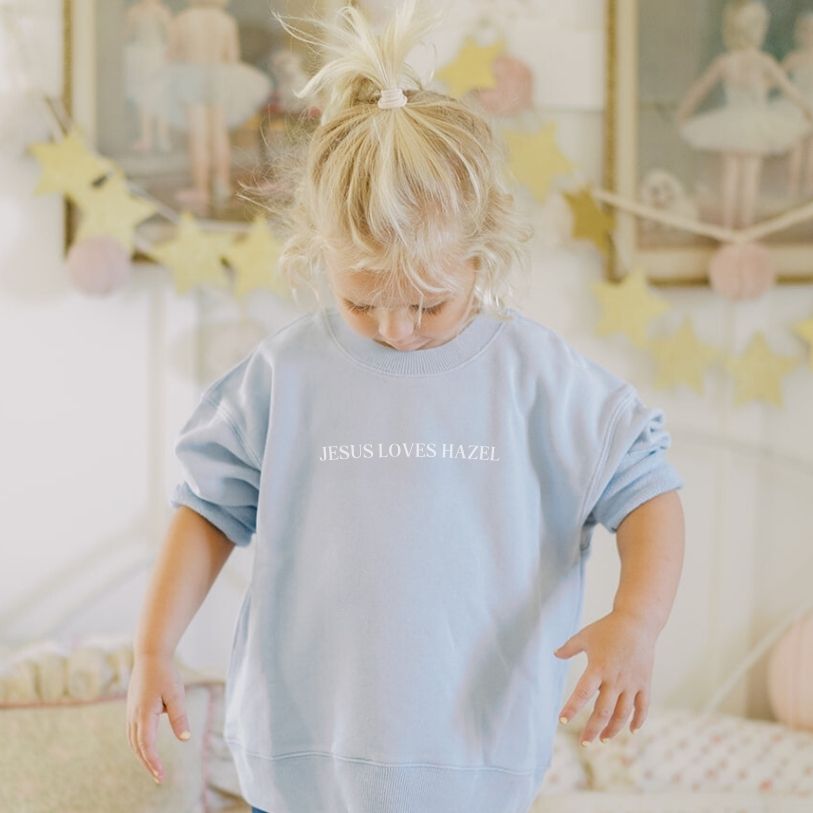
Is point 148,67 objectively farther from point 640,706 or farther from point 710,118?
point 640,706

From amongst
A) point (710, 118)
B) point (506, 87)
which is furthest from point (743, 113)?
point (506, 87)

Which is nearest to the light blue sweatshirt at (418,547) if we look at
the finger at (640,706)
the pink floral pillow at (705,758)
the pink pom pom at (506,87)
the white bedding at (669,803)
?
the finger at (640,706)

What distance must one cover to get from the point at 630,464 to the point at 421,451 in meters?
0.17

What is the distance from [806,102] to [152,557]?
1.17m

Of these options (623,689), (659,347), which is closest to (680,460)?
(659,347)

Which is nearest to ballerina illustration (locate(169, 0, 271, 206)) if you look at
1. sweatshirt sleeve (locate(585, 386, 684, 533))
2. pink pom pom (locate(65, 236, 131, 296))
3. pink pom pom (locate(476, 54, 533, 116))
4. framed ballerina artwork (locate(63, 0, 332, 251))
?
framed ballerina artwork (locate(63, 0, 332, 251))

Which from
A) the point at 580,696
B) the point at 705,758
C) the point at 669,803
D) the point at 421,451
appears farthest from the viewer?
the point at 705,758

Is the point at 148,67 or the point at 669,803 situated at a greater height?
the point at 148,67

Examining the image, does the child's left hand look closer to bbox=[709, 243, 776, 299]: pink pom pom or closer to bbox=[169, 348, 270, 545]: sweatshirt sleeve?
bbox=[169, 348, 270, 545]: sweatshirt sleeve

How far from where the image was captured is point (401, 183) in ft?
2.60

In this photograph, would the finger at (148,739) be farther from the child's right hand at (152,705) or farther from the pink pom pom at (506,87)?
the pink pom pom at (506,87)

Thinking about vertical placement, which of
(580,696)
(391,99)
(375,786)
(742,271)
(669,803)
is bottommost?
(669,803)

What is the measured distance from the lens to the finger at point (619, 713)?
80 centimetres

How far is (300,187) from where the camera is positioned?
90cm
